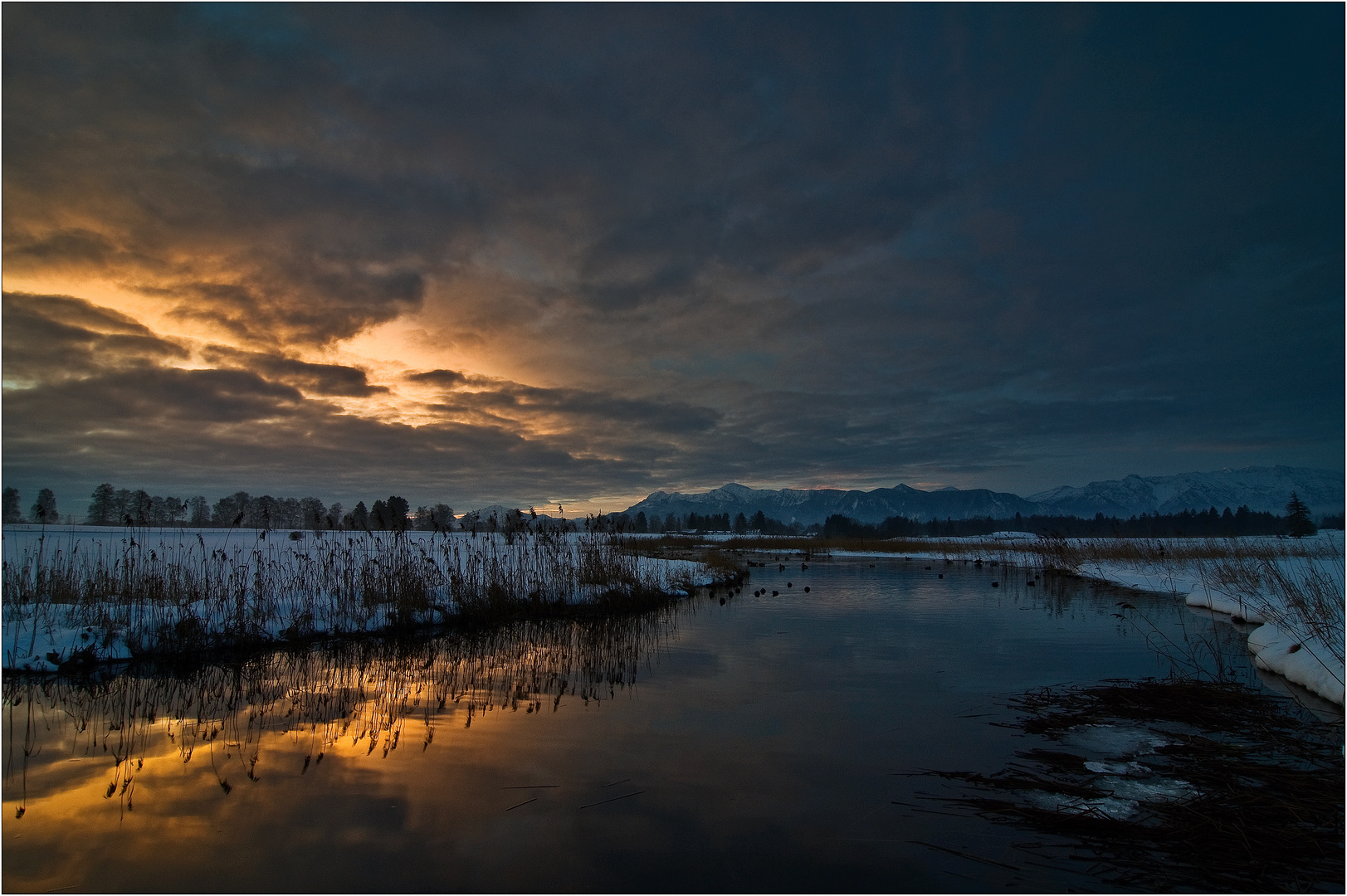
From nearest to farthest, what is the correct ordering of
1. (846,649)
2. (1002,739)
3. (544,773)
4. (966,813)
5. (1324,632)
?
(966,813) < (544,773) < (1002,739) < (1324,632) < (846,649)

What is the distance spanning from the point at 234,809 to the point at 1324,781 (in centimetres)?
1041

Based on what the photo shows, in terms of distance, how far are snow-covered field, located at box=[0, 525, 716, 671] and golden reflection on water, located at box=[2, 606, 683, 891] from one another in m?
1.59

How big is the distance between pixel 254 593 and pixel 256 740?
9304 mm

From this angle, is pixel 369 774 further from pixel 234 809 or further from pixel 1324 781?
pixel 1324 781

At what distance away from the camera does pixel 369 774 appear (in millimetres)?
6852

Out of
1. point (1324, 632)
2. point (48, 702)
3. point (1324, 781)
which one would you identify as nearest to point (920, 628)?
point (1324, 632)

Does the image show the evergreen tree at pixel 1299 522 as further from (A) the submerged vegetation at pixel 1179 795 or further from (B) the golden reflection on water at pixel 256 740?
(B) the golden reflection on water at pixel 256 740

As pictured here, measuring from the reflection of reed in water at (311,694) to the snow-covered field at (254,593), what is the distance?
1.32m

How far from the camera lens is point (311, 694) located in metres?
10.0

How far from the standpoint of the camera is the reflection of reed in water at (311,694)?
7.84 metres

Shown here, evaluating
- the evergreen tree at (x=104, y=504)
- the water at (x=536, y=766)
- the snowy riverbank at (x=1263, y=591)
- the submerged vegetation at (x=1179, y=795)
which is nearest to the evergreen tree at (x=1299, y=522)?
the snowy riverbank at (x=1263, y=591)

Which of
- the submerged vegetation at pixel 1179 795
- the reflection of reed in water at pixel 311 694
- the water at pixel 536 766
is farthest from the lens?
the reflection of reed in water at pixel 311 694

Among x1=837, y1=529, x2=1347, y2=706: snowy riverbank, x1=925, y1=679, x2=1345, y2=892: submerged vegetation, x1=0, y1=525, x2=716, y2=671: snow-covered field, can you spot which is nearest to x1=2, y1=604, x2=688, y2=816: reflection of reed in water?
x1=0, y1=525, x2=716, y2=671: snow-covered field

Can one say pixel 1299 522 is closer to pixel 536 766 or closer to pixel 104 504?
pixel 536 766
